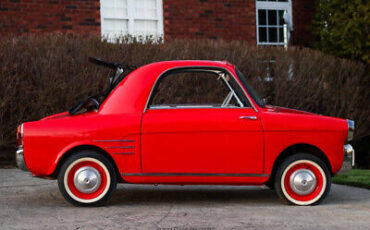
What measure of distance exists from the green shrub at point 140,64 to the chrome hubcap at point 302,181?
4.23 meters

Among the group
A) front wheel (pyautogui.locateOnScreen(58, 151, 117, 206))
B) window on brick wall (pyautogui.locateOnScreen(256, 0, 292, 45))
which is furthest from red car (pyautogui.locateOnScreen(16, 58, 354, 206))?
window on brick wall (pyautogui.locateOnScreen(256, 0, 292, 45))

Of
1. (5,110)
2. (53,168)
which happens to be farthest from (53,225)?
(5,110)

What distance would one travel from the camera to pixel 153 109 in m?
6.39

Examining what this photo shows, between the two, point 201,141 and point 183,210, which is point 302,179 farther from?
point 183,210

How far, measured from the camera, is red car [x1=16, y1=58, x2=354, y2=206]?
6.25 meters

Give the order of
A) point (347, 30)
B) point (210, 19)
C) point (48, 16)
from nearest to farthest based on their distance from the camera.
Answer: point (48, 16) < point (347, 30) < point (210, 19)

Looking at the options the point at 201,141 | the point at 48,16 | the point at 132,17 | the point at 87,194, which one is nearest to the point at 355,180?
the point at 201,141

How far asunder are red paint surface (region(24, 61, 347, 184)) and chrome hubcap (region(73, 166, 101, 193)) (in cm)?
25

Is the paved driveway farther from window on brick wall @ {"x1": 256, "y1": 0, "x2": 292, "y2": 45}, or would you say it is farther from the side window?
window on brick wall @ {"x1": 256, "y1": 0, "x2": 292, "y2": 45}

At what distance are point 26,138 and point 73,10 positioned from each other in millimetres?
7764

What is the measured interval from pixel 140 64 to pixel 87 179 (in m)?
4.91

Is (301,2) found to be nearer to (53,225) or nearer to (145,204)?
(145,204)

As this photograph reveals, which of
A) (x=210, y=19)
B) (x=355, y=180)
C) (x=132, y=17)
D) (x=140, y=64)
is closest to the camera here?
(x=355, y=180)

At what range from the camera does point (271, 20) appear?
16.5 meters
